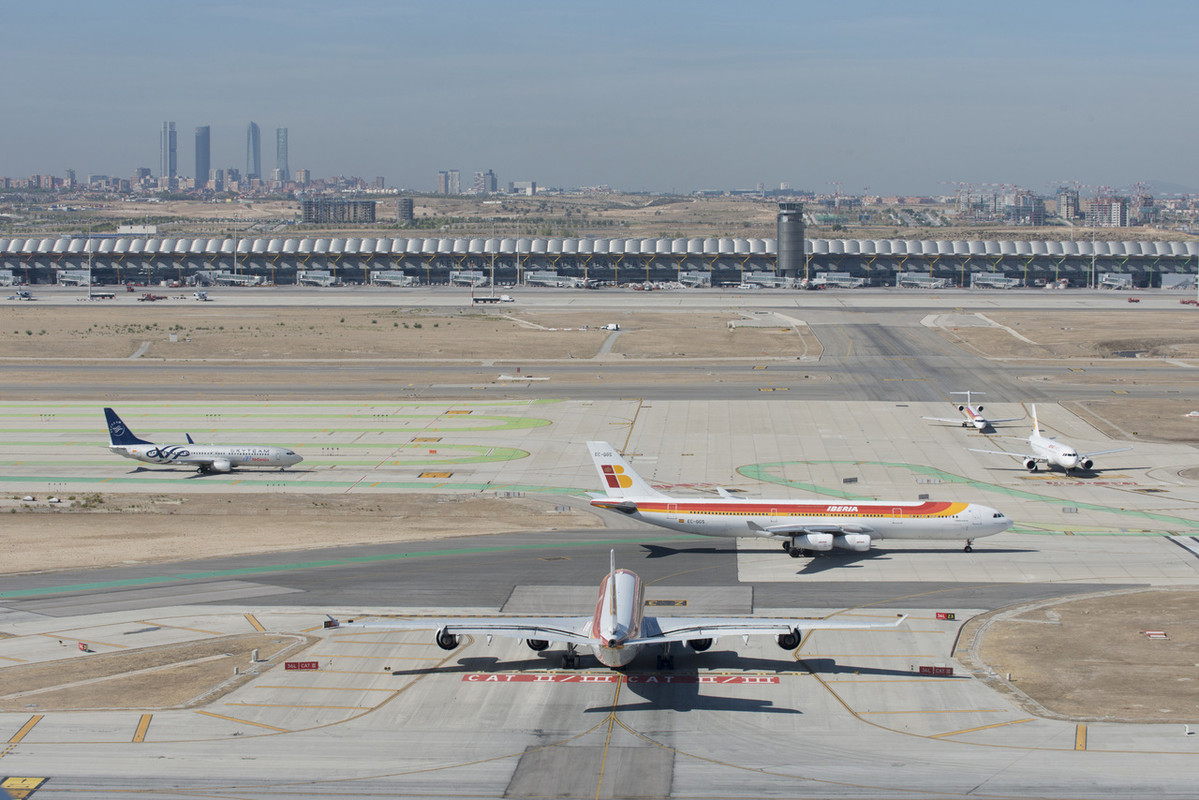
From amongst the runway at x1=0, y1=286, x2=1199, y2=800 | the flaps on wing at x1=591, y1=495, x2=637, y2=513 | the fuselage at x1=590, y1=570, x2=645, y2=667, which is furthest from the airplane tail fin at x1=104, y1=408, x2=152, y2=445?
the fuselage at x1=590, y1=570, x2=645, y2=667

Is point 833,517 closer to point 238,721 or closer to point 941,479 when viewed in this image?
point 941,479

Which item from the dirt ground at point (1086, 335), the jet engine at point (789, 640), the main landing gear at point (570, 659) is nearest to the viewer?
Answer: the jet engine at point (789, 640)

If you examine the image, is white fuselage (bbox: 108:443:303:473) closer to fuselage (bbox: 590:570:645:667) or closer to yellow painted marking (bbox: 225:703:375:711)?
yellow painted marking (bbox: 225:703:375:711)

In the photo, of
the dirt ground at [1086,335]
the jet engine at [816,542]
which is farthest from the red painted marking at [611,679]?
the dirt ground at [1086,335]

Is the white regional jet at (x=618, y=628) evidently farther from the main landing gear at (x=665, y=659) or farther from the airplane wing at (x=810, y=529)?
the airplane wing at (x=810, y=529)

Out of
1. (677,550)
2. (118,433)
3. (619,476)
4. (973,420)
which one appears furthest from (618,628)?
(973,420)
